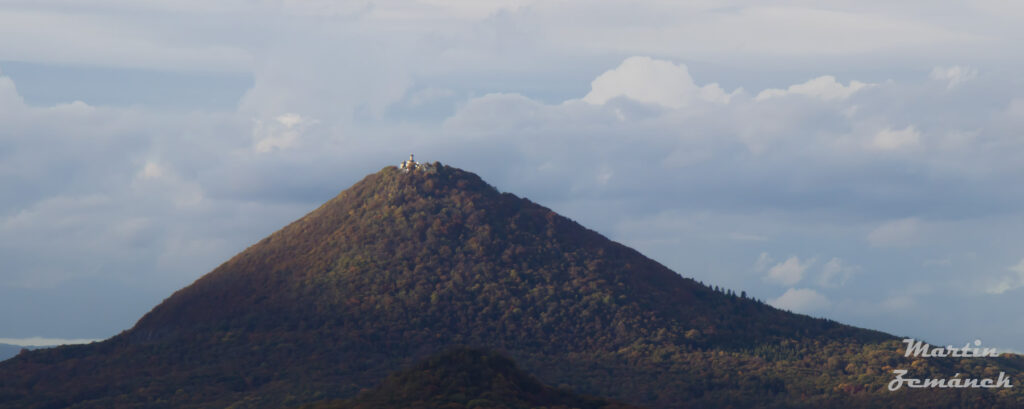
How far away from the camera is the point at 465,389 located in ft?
373

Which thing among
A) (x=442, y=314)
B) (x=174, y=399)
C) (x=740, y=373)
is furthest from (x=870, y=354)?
(x=174, y=399)

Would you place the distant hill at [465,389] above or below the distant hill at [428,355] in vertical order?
below

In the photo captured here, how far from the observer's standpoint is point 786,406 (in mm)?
170500

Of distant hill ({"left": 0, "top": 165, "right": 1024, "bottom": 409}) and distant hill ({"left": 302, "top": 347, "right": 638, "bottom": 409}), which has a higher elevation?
distant hill ({"left": 0, "top": 165, "right": 1024, "bottom": 409})

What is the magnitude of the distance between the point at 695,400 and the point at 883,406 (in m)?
26.8

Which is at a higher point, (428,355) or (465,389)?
(428,355)

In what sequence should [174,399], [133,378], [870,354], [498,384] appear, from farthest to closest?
[870,354]
[133,378]
[174,399]
[498,384]

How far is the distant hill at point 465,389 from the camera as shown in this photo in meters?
110

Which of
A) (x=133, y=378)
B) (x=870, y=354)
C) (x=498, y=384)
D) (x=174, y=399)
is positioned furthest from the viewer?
(x=870, y=354)

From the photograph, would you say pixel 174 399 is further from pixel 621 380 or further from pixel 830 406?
pixel 830 406

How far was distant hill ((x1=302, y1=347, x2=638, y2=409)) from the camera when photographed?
4336 inches

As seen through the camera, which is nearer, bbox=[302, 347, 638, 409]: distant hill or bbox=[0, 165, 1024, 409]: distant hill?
bbox=[302, 347, 638, 409]: distant hill

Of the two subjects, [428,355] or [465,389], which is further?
[428,355]

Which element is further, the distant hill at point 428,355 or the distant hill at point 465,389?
the distant hill at point 428,355
